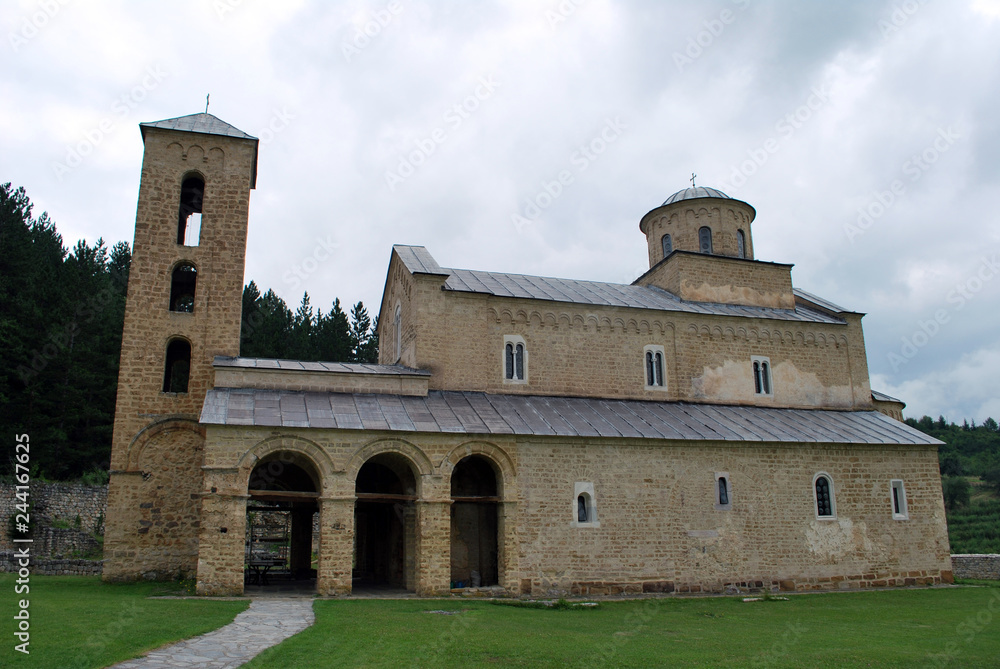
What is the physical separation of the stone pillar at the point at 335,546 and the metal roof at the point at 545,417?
1770mm

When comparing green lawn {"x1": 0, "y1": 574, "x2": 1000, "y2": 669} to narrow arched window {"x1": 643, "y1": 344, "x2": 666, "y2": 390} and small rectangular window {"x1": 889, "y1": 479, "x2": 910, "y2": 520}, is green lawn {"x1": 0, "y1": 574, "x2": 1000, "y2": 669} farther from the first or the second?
narrow arched window {"x1": 643, "y1": 344, "x2": 666, "y2": 390}

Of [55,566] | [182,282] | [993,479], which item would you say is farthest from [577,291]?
[993,479]

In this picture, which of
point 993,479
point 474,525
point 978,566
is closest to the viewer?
point 474,525

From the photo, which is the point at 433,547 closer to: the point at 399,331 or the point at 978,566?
the point at 399,331

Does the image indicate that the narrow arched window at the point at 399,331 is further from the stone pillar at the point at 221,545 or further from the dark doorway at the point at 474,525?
the stone pillar at the point at 221,545

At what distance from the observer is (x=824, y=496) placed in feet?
64.8

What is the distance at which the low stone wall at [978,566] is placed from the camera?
23172 mm

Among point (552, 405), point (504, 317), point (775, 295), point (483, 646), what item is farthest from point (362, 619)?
point (775, 295)

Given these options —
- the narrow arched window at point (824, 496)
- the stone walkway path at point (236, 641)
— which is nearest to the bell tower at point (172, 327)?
the stone walkway path at point (236, 641)

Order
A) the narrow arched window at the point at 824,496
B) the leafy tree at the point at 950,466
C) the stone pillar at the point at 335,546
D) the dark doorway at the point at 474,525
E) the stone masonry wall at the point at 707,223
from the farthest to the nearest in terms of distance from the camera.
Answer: the leafy tree at the point at 950,466, the stone masonry wall at the point at 707,223, the narrow arched window at the point at 824,496, the dark doorway at the point at 474,525, the stone pillar at the point at 335,546

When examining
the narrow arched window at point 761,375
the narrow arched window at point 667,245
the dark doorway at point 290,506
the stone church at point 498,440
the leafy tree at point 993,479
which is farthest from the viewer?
the leafy tree at point 993,479

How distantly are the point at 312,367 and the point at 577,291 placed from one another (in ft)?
30.0

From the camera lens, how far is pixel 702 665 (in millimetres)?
8812

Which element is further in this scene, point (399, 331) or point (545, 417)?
point (399, 331)
